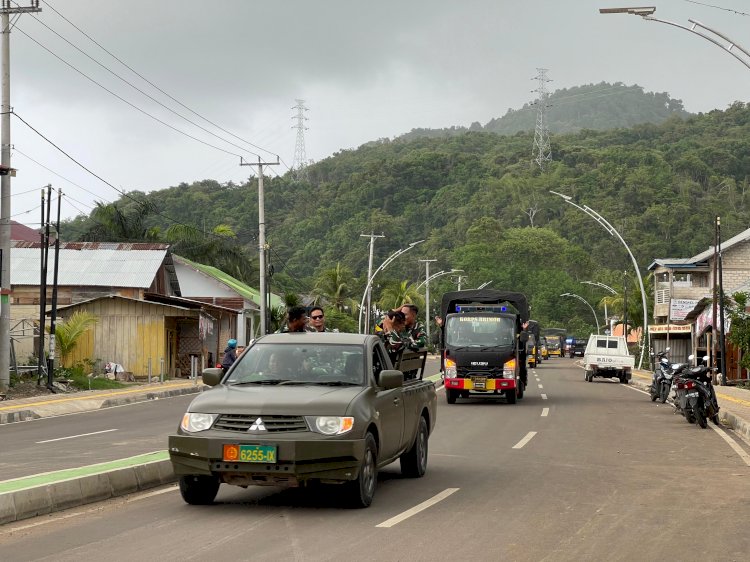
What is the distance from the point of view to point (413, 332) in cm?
1555

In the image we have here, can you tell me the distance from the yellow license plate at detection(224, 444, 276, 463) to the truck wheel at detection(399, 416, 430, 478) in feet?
10.8

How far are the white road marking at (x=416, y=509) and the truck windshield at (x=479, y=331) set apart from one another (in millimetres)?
16656

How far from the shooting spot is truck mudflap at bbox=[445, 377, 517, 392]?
27.8m

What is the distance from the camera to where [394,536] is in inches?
345

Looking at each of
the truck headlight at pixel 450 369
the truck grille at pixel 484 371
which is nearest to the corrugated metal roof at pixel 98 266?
the truck headlight at pixel 450 369

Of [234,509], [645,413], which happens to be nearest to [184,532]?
[234,509]

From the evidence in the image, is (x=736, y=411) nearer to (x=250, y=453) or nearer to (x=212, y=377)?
(x=212, y=377)

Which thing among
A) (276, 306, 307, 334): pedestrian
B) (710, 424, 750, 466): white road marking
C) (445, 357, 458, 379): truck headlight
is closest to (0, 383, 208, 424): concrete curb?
(445, 357, 458, 379): truck headlight

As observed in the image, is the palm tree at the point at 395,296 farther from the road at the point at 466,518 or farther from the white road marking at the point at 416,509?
the white road marking at the point at 416,509

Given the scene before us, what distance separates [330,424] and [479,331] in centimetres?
1905

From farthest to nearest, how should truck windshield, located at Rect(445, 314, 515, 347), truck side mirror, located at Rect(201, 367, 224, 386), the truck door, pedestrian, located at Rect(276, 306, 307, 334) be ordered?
truck windshield, located at Rect(445, 314, 515, 347), pedestrian, located at Rect(276, 306, 307, 334), truck side mirror, located at Rect(201, 367, 224, 386), the truck door

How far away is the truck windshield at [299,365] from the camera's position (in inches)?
422

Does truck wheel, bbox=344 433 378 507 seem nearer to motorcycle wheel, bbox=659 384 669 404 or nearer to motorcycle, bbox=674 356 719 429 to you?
motorcycle, bbox=674 356 719 429

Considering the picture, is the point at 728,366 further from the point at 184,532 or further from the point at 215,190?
the point at 215,190
